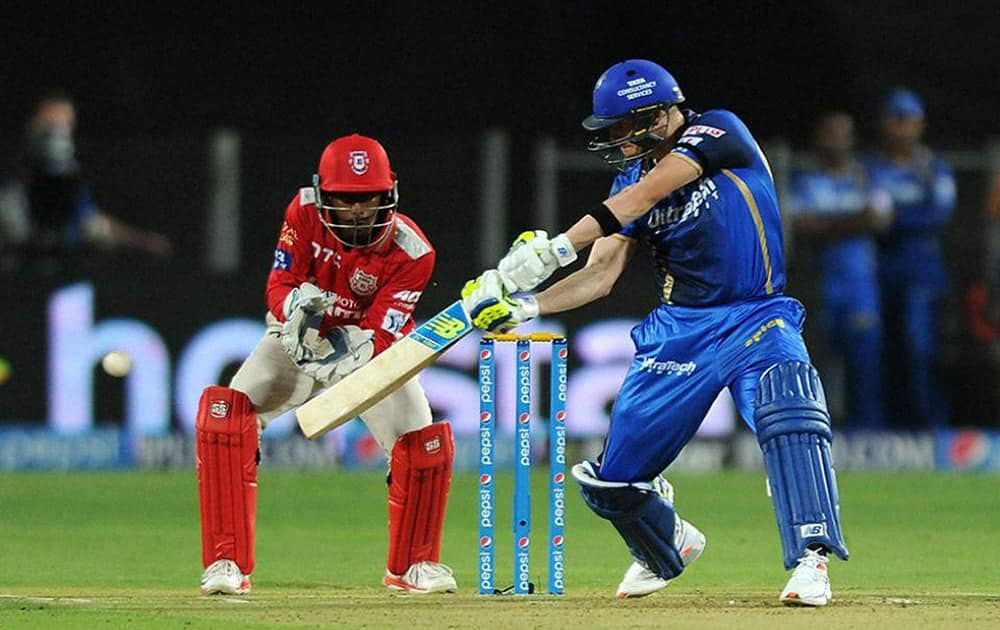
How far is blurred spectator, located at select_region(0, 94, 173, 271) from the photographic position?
504 inches

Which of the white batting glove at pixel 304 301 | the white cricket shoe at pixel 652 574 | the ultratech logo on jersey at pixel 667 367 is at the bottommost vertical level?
the white cricket shoe at pixel 652 574

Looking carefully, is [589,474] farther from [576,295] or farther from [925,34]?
[925,34]

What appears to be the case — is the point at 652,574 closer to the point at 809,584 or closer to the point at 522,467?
the point at 522,467

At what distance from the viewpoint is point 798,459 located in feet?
20.8

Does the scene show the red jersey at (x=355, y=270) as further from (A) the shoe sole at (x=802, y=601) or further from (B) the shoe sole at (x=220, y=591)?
(A) the shoe sole at (x=802, y=601)

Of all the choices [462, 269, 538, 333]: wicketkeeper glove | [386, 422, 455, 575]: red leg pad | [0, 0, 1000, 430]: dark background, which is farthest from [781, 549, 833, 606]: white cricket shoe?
[0, 0, 1000, 430]: dark background

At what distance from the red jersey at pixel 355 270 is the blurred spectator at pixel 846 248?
6.13 m

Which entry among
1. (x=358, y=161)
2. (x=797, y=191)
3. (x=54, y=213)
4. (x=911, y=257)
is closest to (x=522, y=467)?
(x=358, y=161)

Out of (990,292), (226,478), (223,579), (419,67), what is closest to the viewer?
(223,579)

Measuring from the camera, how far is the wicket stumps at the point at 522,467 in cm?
671

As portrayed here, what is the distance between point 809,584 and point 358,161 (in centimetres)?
203

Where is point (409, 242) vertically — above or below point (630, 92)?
below

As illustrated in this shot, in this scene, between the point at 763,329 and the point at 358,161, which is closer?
the point at 763,329

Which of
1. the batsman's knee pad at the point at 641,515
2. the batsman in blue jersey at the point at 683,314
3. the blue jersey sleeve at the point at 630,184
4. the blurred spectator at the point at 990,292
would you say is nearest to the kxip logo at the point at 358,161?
the batsman in blue jersey at the point at 683,314
